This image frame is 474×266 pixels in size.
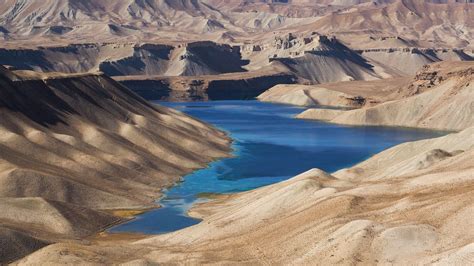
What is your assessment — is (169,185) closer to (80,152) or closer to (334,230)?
(80,152)

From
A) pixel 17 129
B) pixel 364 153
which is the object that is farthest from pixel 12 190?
pixel 364 153

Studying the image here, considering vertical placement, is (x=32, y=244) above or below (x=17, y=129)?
below

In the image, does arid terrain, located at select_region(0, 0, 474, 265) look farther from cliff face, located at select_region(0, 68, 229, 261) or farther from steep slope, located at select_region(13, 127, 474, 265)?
cliff face, located at select_region(0, 68, 229, 261)

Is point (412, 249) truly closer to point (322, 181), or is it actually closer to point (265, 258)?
point (265, 258)

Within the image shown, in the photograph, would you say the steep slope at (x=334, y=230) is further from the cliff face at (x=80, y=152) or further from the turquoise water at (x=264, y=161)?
the cliff face at (x=80, y=152)

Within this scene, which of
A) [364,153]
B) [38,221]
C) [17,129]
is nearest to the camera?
[38,221]

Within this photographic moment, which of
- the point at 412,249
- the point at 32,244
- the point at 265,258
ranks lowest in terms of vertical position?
the point at 412,249

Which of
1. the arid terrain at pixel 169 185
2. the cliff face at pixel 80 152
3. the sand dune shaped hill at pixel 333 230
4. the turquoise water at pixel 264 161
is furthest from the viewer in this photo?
the turquoise water at pixel 264 161

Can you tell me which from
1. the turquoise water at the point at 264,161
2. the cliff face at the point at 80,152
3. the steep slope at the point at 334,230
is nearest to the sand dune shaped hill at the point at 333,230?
the steep slope at the point at 334,230

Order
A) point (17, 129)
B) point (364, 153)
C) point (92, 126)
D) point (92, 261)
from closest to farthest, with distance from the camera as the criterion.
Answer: point (92, 261) < point (17, 129) < point (92, 126) < point (364, 153)
